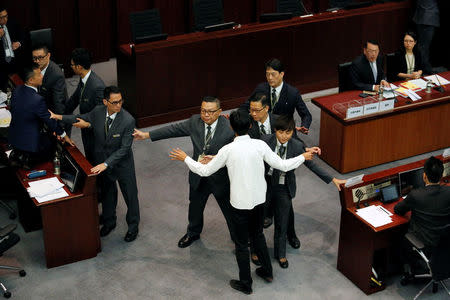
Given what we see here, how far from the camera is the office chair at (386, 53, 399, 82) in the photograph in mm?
8656

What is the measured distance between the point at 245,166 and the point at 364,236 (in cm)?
123

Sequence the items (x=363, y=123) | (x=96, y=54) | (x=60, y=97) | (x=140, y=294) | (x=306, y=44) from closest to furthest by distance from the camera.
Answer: (x=140, y=294), (x=60, y=97), (x=363, y=123), (x=306, y=44), (x=96, y=54)

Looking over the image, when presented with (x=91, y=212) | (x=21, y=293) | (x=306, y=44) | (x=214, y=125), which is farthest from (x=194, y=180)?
(x=306, y=44)

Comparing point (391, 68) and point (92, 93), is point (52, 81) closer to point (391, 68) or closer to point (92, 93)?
point (92, 93)

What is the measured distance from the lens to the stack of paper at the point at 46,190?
6102 mm

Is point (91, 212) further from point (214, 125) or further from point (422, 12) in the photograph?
point (422, 12)

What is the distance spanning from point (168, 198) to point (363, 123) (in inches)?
89.5

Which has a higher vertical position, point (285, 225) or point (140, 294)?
point (285, 225)

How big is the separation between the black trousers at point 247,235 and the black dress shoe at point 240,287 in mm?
36

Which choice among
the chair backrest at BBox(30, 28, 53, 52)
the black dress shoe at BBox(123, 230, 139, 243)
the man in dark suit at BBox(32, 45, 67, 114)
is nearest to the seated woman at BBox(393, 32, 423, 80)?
the black dress shoe at BBox(123, 230, 139, 243)

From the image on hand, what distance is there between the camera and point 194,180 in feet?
20.5

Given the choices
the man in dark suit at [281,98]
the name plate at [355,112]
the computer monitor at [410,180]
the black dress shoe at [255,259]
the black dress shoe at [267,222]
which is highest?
the man in dark suit at [281,98]

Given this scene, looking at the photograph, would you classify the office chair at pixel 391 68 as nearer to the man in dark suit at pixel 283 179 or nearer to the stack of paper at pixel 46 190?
the man in dark suit at pixel 283 179

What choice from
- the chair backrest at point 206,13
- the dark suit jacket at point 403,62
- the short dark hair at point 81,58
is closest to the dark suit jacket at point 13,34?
the chair backrest at point 206,13
